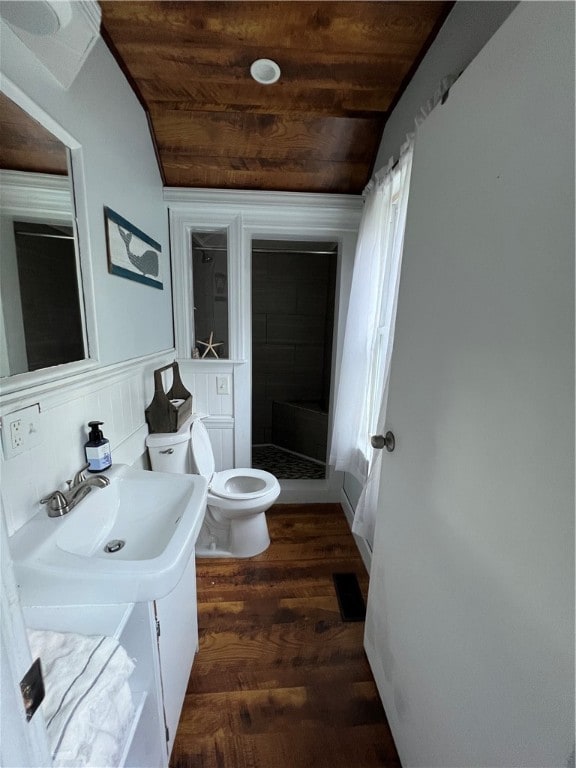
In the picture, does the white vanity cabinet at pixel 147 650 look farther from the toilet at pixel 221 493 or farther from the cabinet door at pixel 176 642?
the toilet at pixel 221 493

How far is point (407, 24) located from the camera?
1.10m

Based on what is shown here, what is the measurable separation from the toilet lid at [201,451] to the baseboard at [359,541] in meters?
0.89

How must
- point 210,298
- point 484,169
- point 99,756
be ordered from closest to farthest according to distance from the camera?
point 99,756
point 484,169
point 210,298

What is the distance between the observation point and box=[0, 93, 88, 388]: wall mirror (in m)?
0.75

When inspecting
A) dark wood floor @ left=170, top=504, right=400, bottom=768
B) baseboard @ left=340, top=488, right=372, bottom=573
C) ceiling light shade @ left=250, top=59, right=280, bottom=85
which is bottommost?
dark wood floor @ left=170, top=504, right=400, bottom=768

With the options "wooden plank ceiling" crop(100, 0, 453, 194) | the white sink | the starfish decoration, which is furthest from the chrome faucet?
"wooden plank ceiling" crop(100, 0, 453, 194)

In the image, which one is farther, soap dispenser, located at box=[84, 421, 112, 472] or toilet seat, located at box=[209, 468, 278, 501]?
toilet seat, located at box=[209, 468, 278, 501]

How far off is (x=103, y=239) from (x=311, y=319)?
2.42 meters

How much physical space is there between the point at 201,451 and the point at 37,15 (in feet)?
5.18

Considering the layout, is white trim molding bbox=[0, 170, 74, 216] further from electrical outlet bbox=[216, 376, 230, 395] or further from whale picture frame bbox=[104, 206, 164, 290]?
electrical outlet bbox=[216, 376, 230, 395]

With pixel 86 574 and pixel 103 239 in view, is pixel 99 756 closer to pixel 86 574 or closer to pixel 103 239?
pixel 86 574

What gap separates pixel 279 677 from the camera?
1203 millimetres

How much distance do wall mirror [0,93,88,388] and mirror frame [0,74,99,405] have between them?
12 millimetres

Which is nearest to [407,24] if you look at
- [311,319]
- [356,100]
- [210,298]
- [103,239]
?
[356,100]
